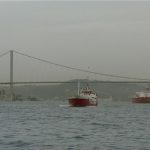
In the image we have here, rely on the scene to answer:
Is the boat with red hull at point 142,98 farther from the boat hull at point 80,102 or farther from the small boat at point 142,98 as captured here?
the boat hull at point 80,102

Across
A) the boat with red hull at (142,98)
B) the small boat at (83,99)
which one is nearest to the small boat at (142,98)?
the boat with red hull at (142,98)

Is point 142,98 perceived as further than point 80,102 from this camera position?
Yes

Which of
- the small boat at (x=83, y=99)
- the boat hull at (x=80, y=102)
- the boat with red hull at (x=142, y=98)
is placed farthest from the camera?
the boat with red hull at (x=142, y=98)

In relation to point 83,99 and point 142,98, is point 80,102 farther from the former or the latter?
point 142,98

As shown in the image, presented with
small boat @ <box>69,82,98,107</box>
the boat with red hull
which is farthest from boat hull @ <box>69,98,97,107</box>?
the boat with red hull

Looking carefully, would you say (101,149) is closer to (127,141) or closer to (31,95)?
(127,141)

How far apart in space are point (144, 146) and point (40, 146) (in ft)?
14.6

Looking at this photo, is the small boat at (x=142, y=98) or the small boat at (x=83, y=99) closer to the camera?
the small boat at (x=83, y=99)

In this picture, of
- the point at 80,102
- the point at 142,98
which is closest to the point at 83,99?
the point at 80,102

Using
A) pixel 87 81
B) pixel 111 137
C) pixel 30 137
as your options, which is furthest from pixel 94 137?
pixel 87 81

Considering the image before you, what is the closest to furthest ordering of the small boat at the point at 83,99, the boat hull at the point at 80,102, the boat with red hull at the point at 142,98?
the small boat at the point at 83,99
the boat hull at the point at 80,102
the boat with red hull at the point at 142,98

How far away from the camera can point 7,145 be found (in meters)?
25.1

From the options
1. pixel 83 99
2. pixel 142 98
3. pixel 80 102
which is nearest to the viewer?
pixel 83 99

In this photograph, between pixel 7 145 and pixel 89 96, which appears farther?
pixel 89 96
